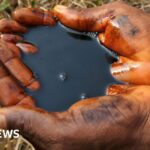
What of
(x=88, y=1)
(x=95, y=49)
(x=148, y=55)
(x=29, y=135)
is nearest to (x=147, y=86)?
(x=148, y=55)

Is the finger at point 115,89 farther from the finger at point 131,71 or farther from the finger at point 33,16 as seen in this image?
the finger at point 33,16

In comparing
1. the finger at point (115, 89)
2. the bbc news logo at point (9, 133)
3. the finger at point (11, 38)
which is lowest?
the bbc news logo at point (9, 133)

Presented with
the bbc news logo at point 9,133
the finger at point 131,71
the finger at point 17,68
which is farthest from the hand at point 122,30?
the bbc news logo at point 9,133

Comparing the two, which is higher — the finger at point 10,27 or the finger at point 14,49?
the finger at point 10,27

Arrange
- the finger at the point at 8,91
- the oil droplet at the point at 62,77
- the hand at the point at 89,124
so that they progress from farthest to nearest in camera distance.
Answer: the oil droplet at the point at 62,77 → the finger at the point at 8,91 → the hand at the point at 89,124

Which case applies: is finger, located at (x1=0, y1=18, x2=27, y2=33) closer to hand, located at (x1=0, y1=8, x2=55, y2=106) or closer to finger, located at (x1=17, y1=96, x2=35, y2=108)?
hand, located at (x1=0, y1=8, x2=55, y2=106)
